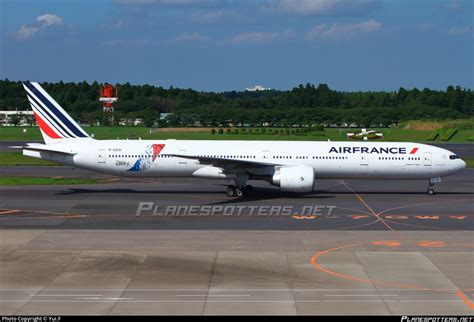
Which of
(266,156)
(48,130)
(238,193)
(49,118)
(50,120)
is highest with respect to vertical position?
(49,118)

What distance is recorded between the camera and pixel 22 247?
28125 millimetres

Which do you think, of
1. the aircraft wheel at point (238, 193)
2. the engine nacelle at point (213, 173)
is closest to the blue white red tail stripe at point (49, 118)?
the engine nacelle at point (213, 173)

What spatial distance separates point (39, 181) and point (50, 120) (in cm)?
626

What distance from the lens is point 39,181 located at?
168ft

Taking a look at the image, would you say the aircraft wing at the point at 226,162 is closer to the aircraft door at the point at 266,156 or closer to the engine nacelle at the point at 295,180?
the aircraft door at the point at 266,156

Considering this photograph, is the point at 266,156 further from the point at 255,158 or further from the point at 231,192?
the point at 231,192

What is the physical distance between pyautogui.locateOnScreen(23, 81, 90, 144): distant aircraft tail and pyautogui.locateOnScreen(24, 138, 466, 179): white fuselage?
3.69 ft

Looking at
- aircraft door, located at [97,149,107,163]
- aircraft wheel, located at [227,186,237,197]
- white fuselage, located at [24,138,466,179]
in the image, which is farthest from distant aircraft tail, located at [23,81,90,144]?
aircraft wheel, located at [227,186,237,197]

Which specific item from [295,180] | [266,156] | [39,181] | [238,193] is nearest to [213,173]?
[238,193]

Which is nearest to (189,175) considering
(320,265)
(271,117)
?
(320,265)

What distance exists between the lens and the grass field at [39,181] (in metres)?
50.3

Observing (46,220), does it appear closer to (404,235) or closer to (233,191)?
(233,191)

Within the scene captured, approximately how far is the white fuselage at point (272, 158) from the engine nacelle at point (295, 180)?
2.26 meters

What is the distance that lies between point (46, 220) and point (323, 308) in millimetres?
19233
